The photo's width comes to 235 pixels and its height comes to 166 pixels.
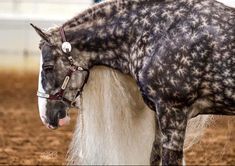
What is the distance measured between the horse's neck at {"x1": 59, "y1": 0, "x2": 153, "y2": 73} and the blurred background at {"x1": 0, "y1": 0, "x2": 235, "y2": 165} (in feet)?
1.61

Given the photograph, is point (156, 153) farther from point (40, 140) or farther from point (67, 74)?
point (40, 140)

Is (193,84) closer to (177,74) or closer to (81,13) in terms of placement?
(177,74)

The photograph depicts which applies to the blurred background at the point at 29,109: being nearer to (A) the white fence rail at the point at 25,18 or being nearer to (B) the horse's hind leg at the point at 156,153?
(A) the white fence rail at the point at 25,18

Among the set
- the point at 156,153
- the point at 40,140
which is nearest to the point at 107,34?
the point at 156,153

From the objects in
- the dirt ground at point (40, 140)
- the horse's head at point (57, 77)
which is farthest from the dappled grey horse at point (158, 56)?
the dirt ground at point (40, 140)

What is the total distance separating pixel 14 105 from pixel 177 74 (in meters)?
6.85

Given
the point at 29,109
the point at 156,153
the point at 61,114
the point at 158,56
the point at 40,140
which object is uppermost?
the point at 158,56

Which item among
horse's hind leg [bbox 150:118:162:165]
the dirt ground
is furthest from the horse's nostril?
the dirt ground

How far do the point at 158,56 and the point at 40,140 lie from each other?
3.94m

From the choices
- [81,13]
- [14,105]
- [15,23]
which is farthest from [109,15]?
[15,23]

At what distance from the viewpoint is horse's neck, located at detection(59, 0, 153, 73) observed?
5059 mm

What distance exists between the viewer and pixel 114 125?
18.0 feet

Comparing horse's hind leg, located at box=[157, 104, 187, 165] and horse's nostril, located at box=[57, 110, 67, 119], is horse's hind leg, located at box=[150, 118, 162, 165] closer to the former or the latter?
horse's hind leg, located at box=[157, 104, 187, 165]

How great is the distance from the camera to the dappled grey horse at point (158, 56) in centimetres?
470
